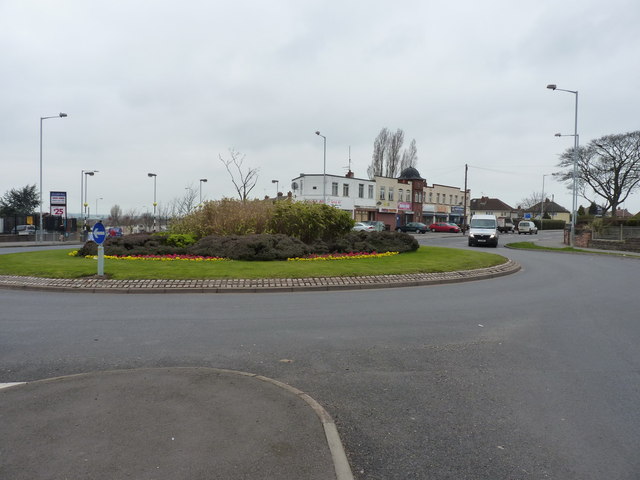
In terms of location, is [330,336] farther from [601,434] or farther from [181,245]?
[181,245]

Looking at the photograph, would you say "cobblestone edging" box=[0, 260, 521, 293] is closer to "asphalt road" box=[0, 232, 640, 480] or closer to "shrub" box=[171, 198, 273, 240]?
"asphalt road" box=[0, 232, 640, 480]

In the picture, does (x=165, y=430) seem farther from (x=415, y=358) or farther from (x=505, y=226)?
(x=505, y=226)

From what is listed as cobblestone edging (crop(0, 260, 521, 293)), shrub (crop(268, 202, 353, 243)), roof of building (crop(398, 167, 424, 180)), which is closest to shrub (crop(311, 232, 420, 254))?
shrub (crop(268, 202, 353, 243))

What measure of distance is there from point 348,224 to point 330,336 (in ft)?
48.3

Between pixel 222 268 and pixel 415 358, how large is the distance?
870 centimetres

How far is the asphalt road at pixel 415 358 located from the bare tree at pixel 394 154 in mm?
65059

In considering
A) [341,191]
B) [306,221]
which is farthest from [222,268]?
[341,191]

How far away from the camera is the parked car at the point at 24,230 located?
3959 cm

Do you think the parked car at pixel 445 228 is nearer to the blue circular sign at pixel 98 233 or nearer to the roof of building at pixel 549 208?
the blue circular sign at pixel 98 233

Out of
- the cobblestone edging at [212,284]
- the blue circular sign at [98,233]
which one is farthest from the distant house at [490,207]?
the blue circular sign at [98,233]

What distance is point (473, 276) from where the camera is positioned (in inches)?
543

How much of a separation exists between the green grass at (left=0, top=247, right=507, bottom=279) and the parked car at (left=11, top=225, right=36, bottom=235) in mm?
27053

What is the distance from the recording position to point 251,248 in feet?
52.2

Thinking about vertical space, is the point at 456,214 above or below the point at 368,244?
above
